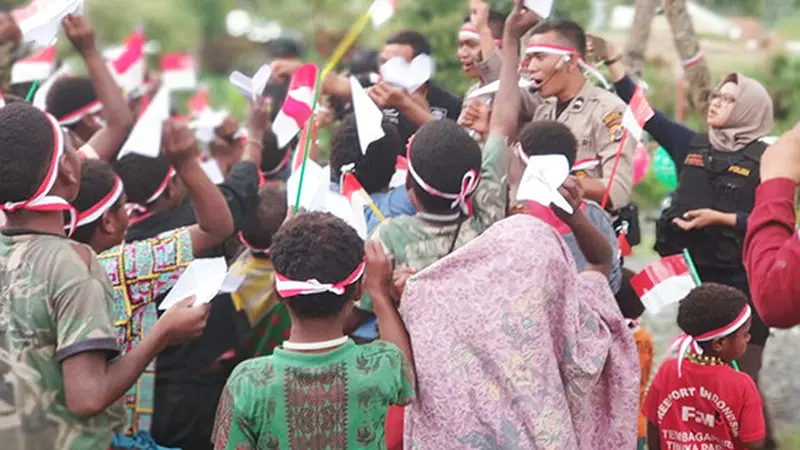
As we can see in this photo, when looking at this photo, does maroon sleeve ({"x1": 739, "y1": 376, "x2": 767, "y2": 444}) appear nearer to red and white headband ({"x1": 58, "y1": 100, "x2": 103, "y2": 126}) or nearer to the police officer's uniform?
the police officer's uniform

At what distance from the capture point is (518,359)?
339cm

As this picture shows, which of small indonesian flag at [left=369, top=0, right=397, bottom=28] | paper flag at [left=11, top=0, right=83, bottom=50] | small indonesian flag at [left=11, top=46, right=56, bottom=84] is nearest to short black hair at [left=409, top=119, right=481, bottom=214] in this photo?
small indonesian flag at [left=369, top=0, right=397, bottom=28]

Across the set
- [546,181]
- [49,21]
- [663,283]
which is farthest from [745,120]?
[49,21]

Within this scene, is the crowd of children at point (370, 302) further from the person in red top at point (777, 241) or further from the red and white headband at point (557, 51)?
the person in red top at point (777, 241)

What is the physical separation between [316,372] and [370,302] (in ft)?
1.83

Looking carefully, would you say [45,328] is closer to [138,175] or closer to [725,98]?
[138,175]

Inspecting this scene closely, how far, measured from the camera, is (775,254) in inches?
114

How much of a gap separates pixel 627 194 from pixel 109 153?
7.13 ft

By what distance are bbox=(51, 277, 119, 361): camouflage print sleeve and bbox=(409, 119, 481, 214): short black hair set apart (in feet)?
3.74

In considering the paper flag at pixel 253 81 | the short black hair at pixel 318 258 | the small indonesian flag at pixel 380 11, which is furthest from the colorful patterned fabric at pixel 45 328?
the small indonesian flag at pixel 380 11

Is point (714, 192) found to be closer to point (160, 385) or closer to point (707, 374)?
point (707, 374)

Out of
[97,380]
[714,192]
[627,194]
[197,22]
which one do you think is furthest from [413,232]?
[197,22]

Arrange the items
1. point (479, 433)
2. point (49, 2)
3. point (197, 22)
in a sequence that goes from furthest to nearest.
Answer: point (197, 22)
point (49, 2)
point (479, 433)

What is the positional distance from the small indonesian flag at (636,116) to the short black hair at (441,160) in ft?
3.40
